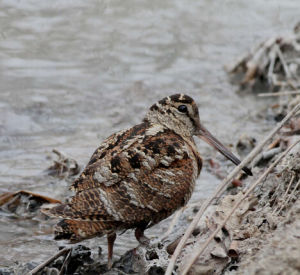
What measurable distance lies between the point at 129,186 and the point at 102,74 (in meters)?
5.31

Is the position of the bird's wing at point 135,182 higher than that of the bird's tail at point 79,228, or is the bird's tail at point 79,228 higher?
the bird's wing at point 135,182

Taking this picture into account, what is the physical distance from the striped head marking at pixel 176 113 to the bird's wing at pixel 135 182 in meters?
0.51

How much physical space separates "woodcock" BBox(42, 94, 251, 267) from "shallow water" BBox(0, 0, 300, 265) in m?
0.71

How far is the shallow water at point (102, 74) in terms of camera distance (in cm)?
652

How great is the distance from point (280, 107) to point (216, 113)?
958 mm

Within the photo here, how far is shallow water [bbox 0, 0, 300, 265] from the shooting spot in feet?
21.4

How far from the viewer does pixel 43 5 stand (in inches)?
442

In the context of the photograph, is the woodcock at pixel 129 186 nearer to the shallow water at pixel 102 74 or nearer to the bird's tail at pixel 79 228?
the bird's tail at pixel 79 228

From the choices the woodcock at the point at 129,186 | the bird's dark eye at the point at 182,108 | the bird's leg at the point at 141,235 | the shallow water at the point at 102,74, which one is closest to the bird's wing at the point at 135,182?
the woodcock at the point at 129,186

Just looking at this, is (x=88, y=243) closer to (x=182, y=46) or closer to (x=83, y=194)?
(x=83, y=194)

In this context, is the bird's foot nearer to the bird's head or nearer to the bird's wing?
the bird's wing

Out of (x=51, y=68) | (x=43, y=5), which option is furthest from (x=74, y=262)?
(x=43, y=5)

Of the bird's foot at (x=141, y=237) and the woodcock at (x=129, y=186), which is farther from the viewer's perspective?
the bird's foot at (x=141, y=237)

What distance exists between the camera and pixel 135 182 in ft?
14.3
